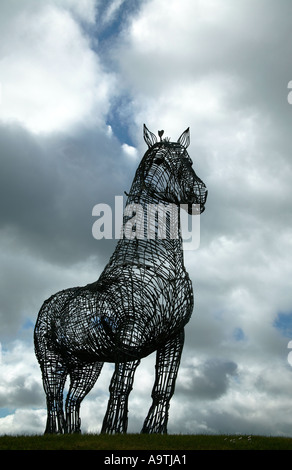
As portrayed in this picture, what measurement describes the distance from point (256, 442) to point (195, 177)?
18.9 ft

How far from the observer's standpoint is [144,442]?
9.17 metres

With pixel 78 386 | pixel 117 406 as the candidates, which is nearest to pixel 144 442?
pixel 117 406

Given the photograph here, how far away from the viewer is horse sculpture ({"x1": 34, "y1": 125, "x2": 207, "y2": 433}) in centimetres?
1073

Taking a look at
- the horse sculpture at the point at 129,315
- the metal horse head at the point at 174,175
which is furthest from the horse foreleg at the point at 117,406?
the metal horse head at the point at 174,175

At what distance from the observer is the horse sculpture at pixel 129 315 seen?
422 inches

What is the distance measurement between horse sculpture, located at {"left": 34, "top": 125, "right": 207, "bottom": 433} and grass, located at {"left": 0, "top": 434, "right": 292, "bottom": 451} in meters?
0.93

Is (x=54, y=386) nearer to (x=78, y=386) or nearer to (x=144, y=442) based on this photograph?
(x=78, y=386)

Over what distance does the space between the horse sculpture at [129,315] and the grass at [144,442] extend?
929 millimetres

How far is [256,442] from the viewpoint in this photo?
948 centimetres

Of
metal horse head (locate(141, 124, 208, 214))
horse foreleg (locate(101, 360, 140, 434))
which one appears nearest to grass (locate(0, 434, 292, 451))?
horse foreleg (locate(101, 360, 140, 434))

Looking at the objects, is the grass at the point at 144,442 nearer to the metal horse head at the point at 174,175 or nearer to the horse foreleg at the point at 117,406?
the horse foreleg at the point at 117,406
